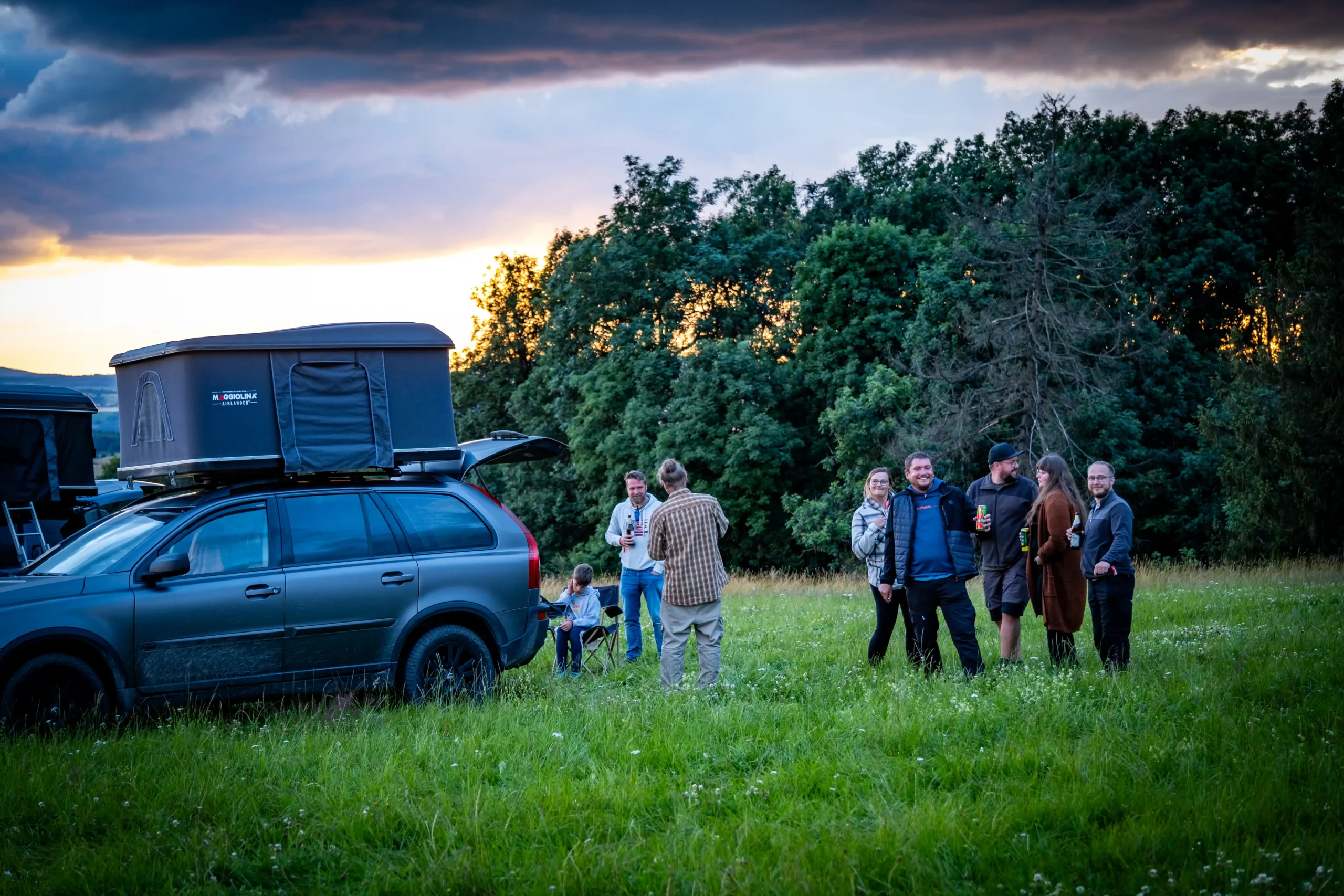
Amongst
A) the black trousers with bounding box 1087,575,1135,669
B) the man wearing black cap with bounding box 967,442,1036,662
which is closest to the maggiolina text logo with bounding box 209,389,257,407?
the man wearing black cap with bounding box 967,442,1036,662

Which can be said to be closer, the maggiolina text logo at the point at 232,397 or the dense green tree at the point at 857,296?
the maggiolina text logo at the point at 232,397

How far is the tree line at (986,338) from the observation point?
29516 mm

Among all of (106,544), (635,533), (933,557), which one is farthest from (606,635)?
(106,544)

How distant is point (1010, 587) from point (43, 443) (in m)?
9.11

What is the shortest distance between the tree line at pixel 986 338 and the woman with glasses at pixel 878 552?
19650 mm

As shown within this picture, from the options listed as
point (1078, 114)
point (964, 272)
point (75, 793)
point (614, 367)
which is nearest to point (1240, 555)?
point (964, 272)

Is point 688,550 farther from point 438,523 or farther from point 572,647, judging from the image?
point 572,647

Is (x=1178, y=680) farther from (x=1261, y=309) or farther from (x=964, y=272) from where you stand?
(x=1261, y=309)

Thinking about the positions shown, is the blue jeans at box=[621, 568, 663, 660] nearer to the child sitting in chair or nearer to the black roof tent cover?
the child sitting in chair

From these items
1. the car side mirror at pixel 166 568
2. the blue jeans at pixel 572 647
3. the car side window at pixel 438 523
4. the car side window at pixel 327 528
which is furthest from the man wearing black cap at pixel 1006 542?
the car side mirror at pixel 166 568

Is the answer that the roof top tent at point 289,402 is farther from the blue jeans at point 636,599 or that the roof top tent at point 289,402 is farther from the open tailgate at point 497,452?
the blue jeans at point 636,599

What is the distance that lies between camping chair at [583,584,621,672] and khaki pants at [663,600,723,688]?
6.27 feet

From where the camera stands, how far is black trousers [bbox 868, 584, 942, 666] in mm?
9229

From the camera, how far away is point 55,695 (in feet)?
23.4
